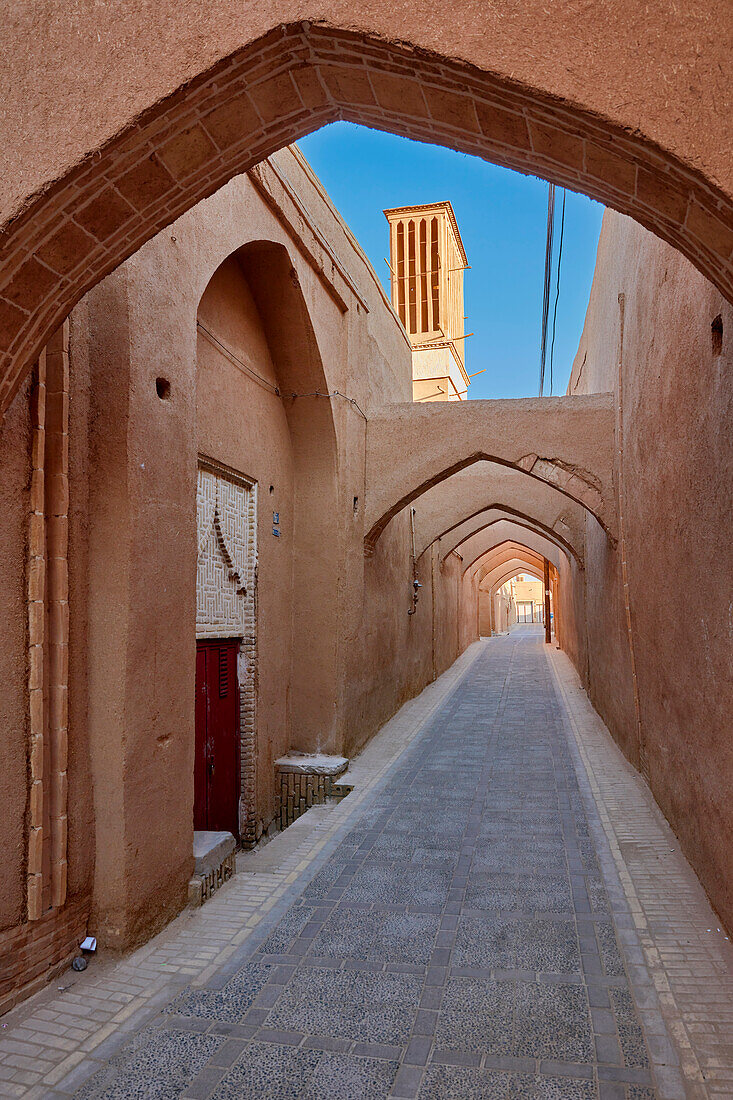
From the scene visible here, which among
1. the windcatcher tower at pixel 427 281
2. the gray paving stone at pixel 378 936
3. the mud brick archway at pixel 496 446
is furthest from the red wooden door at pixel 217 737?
the windcatcher tower at pixel 427 281

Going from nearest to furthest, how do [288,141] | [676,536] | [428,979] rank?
[288,141], [428,979], [676,536]

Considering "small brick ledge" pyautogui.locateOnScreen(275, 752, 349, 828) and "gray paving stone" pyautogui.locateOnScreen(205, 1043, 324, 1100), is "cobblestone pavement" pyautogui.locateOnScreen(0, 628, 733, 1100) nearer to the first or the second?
"gray paving stone" pyautogui.locateOnScreen(205, 1043, 324, 1100)

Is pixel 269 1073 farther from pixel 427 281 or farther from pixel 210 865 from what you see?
pixel 427 281

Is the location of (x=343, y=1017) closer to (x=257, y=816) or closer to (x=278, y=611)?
(x=257, y=816)

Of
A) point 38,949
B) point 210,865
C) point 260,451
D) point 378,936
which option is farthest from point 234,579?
point 38,949

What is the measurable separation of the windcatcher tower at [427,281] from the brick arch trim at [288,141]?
74.5 ft

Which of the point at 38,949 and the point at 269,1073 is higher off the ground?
the point at 38,949

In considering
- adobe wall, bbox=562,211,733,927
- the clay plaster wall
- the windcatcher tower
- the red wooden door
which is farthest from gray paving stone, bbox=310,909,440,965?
the windcatcher tower

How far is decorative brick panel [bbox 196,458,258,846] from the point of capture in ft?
20.0

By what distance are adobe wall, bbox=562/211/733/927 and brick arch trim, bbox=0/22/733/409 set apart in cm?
158

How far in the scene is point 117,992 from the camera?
350 cm

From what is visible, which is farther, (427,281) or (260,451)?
(427,281)

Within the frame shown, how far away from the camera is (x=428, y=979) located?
11.8 ft

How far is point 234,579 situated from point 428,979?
389 cm
